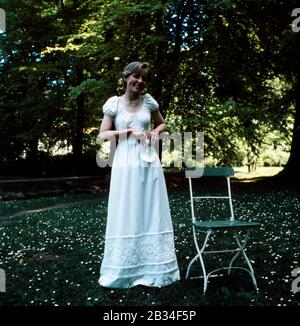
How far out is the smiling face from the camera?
538 cm

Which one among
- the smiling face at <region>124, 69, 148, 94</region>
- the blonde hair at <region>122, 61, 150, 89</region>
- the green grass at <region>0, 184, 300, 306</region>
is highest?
the blonde hair at <region>122, 61, 150, 89</region>

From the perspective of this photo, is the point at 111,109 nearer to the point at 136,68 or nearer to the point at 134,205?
the point at 136,68

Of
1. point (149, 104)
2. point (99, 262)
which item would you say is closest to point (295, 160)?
point (99, 262)

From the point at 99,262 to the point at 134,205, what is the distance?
2142 mm

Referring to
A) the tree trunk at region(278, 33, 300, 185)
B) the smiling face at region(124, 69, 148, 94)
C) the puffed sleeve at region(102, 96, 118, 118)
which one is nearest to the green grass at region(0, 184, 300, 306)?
the puffed sleeve at region(102, 96, 118, 118)

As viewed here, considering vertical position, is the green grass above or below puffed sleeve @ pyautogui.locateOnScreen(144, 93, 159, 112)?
below

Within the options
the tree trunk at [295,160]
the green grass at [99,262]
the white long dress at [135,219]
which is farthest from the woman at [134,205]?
the tree trunk at [295,160]

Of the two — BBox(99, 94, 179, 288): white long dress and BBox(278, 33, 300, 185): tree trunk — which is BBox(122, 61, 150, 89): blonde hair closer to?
BBox(99, 94, 179, 288): white long dress

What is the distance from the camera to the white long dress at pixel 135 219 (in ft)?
17.8

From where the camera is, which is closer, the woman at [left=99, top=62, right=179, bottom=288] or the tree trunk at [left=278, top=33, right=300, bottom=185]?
the woman at [left=99, top=62, right=179, bottom=288]

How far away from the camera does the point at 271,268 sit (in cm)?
624

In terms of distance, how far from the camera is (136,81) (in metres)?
5.38
